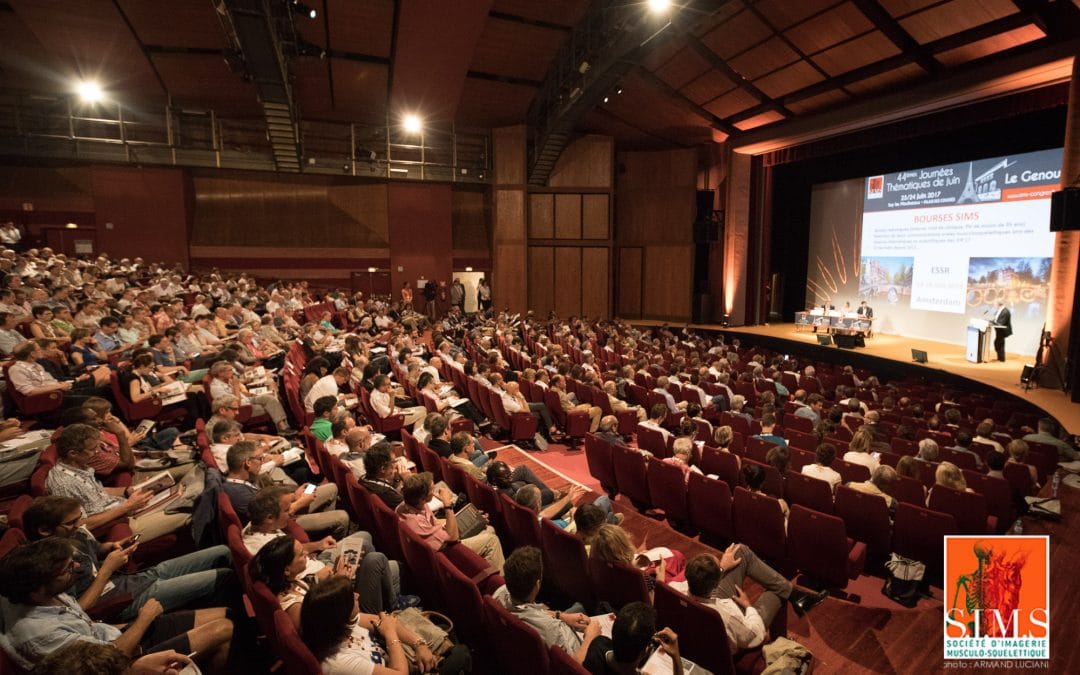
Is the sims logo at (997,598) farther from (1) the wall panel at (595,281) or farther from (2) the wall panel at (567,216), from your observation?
(2) the wall panel at (567,216)

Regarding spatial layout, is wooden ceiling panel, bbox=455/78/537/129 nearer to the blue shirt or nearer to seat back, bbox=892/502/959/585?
seat back, bbox=892/502/959/585

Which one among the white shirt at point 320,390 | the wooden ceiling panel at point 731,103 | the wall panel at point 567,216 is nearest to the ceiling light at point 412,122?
the wall panel at point 567,216

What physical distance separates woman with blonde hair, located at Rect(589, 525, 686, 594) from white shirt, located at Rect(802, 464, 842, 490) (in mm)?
1693

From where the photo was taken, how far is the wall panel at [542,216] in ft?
53.8

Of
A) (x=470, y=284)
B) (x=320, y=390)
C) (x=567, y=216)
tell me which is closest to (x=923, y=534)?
(x=320, y=390)

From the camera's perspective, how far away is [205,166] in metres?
13.9

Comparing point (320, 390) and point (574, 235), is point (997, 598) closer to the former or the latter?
point (320, 390)

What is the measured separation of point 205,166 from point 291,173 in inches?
81.2

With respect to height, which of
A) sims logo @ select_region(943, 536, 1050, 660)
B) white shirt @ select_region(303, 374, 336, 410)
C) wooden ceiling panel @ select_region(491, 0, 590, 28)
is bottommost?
sims logo @ select_region(943, 536, 1050, 660)

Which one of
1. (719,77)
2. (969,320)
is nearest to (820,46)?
(719,77)

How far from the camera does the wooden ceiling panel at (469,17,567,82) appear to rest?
10.5 meters

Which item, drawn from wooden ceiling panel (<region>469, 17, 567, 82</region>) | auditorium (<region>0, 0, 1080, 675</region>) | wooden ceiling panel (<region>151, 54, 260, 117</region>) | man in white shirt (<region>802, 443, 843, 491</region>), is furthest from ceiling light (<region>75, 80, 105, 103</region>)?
man in white shirt (<region>802, 443, 843, 491</region>)

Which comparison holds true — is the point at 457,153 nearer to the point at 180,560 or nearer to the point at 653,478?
the point at 653,478

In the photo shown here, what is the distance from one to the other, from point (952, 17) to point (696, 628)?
10.3 meters
